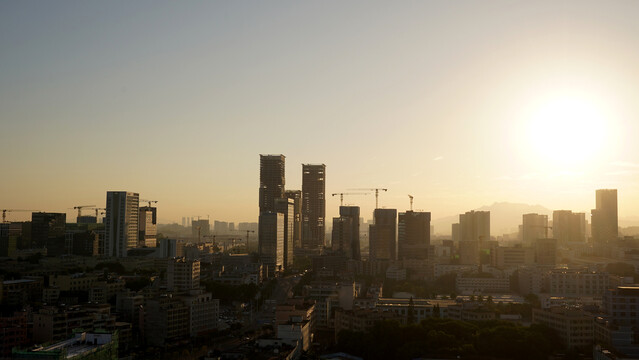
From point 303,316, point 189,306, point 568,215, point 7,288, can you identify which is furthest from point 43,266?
point 568,215

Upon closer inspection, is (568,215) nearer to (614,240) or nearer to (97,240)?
(614,240)

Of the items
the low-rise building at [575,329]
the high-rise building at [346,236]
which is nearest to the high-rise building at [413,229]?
the high-rise building at [346,236]

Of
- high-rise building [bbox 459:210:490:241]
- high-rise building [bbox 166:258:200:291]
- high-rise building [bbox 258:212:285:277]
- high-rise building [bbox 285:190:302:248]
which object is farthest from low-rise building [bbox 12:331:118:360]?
high-rise building [bbox 459:210:490:241]

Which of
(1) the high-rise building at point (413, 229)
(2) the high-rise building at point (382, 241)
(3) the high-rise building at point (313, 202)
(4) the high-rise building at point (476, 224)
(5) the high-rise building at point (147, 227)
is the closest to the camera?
(2) the high-rise building at point (382, 241)

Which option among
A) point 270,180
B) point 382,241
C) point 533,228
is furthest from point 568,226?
point 270,180

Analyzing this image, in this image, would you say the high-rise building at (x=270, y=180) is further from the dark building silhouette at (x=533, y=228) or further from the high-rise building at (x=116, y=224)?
the dark building silhouette at (x=533, y=228)

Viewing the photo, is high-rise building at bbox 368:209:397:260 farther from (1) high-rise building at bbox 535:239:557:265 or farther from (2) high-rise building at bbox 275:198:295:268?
(1) high-rise building at bbox 535:239:557:265
